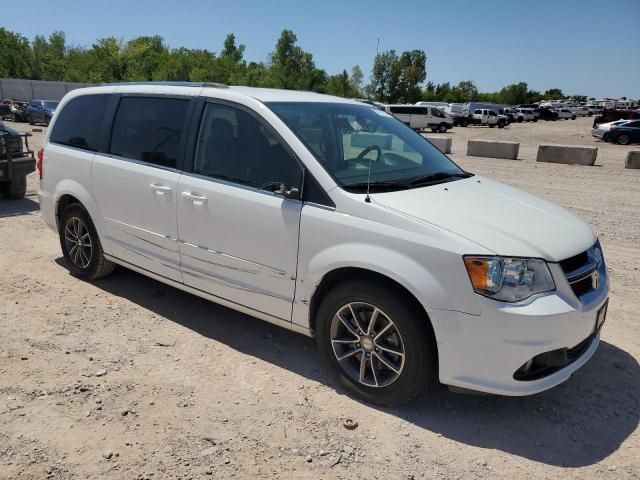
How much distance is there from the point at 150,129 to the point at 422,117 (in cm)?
3402

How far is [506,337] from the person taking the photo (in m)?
2.68

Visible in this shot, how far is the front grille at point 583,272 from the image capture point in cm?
291

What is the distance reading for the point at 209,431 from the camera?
2922 millimetres

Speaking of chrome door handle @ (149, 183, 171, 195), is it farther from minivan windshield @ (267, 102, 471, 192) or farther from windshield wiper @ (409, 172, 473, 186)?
windshield wiper @ (409, 172, 473, 186)

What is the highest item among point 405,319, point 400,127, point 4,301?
point 400,127

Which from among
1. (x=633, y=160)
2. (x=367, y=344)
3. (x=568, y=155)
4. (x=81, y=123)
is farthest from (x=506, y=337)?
(x=568, y=155)

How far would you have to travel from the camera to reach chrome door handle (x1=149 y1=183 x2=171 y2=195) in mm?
3912

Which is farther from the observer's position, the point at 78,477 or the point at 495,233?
the point at 495,233

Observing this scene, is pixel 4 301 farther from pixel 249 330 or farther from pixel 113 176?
pixel 249 330

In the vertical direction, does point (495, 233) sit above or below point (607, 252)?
above

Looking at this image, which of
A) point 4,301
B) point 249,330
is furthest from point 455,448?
point 4,301

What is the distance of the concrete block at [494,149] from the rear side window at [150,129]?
15.4 metres

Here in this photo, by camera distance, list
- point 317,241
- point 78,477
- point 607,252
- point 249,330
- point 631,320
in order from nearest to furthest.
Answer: point 78,477 < point 317,241 < point 249,330 < point 631,320 < point 607,252

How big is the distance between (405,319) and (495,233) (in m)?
0.70
